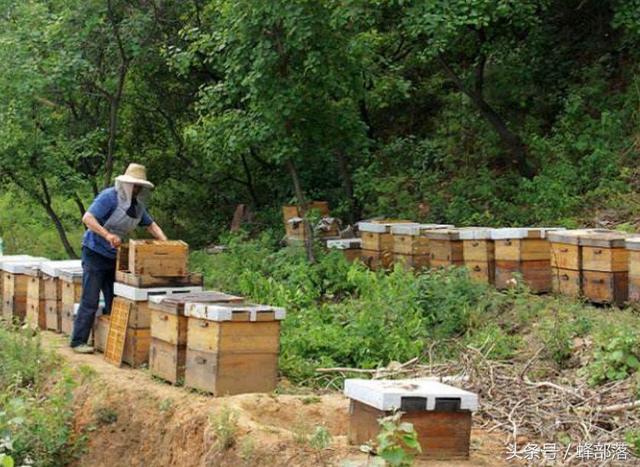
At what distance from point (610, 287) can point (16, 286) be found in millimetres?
6971

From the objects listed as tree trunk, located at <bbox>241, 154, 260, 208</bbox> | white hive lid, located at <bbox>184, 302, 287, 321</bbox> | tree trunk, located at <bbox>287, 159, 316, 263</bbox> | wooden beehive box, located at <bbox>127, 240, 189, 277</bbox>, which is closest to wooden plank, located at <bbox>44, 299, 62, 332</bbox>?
wooden beehive box, located at <bbox>127, 240, 189, 277</bbox>

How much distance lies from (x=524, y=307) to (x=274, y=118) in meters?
4.80

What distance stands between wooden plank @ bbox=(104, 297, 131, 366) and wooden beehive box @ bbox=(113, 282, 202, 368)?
39 millimetres

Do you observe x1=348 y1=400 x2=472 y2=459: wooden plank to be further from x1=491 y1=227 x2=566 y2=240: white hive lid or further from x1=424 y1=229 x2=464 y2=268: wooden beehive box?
x1=424 y1=229 x2=464 y2=268: wooden beehive box

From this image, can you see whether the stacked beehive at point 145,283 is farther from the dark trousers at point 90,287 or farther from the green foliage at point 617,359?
the green foliage at point 617,359

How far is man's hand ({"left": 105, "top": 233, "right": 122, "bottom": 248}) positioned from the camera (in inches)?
375

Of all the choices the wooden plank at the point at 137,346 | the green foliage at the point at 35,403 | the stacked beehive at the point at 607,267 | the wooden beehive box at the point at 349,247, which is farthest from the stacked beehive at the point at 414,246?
the green foliage at the point at 35,403

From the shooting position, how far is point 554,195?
14531mm

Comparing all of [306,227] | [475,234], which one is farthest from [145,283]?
[306,227]

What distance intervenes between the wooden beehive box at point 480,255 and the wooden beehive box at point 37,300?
198 inches

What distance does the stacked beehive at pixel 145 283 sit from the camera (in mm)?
9250

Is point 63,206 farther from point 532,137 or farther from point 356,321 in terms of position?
point 356,321

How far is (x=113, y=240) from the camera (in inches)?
376

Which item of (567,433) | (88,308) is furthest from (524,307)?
(88,308)
